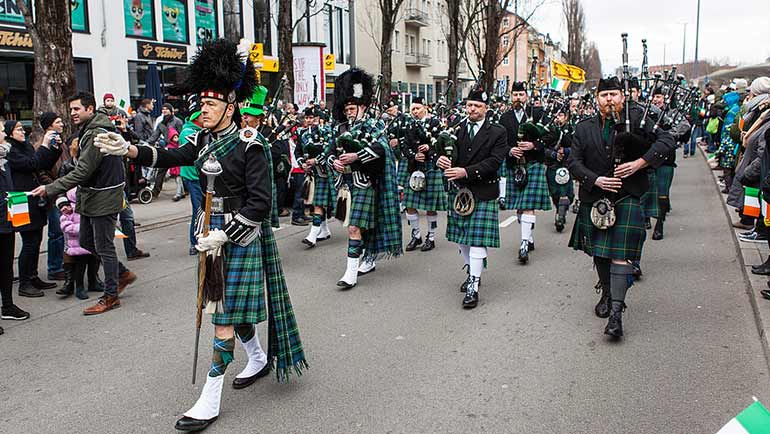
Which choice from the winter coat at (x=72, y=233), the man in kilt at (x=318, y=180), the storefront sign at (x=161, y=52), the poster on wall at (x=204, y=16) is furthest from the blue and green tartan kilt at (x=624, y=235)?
the poster on wall at (x=204, y=16)

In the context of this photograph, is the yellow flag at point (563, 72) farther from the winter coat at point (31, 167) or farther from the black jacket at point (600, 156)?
the winter coat at point (31, 167)

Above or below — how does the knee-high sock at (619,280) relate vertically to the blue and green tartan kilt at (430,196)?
below

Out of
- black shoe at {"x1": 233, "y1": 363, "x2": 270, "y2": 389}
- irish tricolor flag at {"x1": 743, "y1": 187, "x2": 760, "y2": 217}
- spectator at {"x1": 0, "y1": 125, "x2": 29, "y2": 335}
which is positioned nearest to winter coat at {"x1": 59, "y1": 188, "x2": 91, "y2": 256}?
spectator at {"x1": 0, "y1": 125, "x2": 29, "y2": 335}

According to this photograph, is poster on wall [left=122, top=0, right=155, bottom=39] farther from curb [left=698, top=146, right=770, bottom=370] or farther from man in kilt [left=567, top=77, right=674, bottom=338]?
man in kilt [left=567, top=77, right=674, bottom=338]

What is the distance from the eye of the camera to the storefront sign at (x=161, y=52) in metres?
18.9

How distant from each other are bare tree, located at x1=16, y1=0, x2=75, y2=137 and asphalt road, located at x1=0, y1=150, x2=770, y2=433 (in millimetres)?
3625

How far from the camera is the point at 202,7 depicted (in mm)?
21578

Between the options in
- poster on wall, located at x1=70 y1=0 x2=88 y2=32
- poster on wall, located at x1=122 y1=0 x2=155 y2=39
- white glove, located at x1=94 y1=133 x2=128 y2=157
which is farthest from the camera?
poster on wall, located at x1=122 y1=0 x2=155 y2=39

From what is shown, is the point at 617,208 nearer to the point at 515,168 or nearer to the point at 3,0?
the point at 515,168

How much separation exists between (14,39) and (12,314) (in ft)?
40.4

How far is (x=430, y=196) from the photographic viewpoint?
8.28 m

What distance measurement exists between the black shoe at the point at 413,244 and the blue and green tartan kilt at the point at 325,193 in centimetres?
109

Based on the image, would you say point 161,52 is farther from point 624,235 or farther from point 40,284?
point 624,235

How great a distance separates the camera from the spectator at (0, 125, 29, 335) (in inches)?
208
